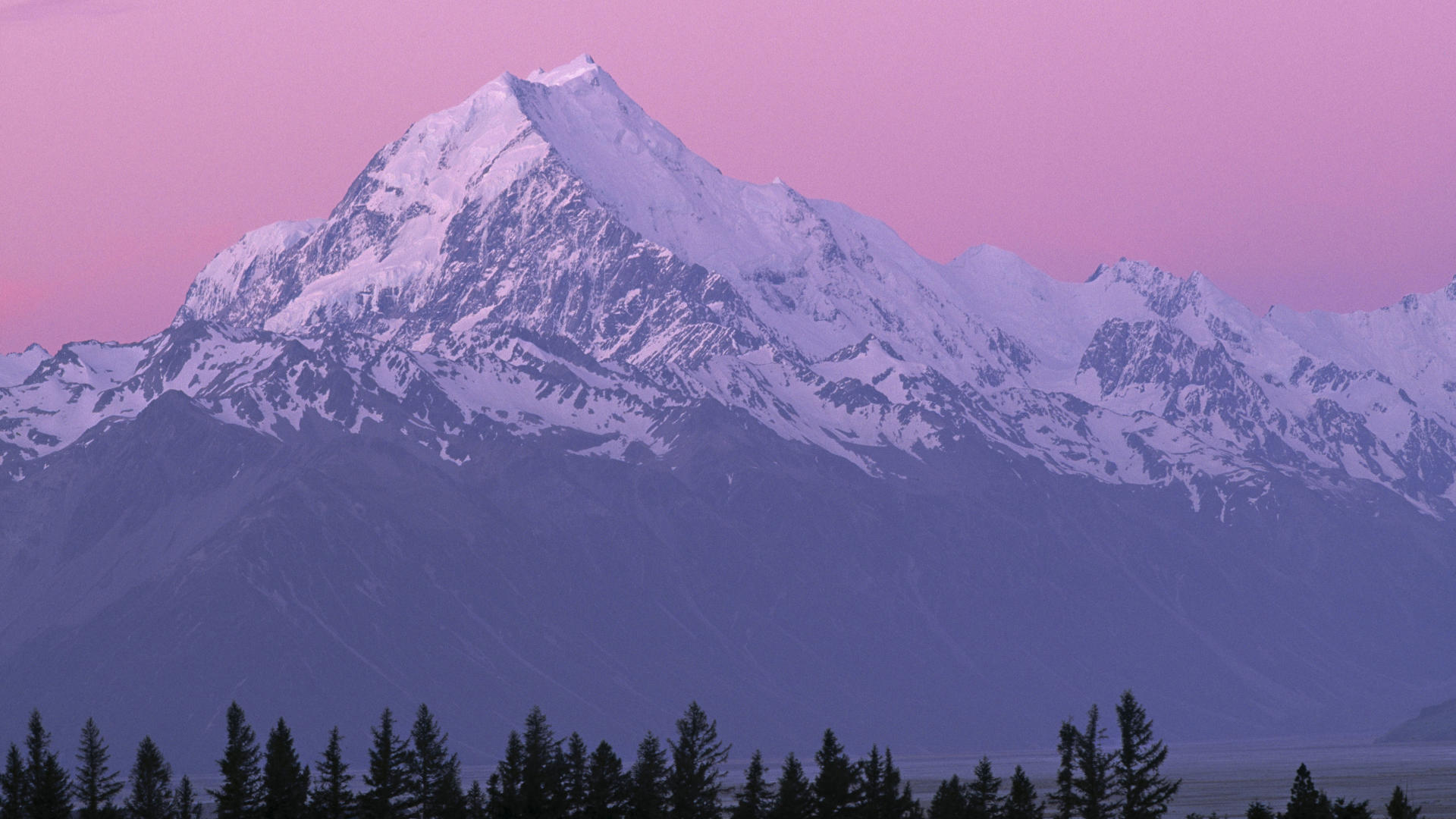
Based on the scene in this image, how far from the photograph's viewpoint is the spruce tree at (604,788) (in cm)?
12606

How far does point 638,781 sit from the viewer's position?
13162 centimetres

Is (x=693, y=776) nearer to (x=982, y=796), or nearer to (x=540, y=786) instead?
(x=540, y=786)

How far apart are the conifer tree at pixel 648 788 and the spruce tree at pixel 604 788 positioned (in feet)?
2.06

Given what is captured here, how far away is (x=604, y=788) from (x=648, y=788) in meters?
2.66

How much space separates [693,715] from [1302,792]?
4597 cm

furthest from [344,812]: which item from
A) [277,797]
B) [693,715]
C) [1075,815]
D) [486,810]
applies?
[1075,815]

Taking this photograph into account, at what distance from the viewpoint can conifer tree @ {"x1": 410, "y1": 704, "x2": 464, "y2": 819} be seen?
13225 cm

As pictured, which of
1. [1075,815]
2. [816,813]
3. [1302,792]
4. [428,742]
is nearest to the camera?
[1302,792]

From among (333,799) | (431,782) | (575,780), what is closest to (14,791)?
(431,782)

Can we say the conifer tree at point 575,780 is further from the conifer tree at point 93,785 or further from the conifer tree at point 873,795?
the conifer tree at point 93,785

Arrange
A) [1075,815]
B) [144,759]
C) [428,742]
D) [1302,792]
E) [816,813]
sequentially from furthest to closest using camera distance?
[1075,815] < [144,759] < [428,742] < [816,813] < [1302,792]

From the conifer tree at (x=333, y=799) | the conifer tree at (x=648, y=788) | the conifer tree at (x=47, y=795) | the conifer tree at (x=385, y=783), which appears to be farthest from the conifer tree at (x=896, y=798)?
the conifer tree at (x=47, y=795)

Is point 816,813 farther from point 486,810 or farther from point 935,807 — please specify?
point 486,810

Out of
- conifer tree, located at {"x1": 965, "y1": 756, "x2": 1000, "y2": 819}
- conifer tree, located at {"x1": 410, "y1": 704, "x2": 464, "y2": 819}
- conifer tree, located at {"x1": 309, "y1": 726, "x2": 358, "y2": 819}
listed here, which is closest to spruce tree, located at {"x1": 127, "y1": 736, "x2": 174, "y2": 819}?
conifer tree, located at {"x1": 410, "y1": 704, "x2": 464, "y2": 819}
